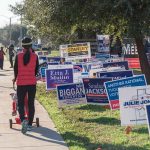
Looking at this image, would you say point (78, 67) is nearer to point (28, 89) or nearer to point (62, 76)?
point (62, 76)

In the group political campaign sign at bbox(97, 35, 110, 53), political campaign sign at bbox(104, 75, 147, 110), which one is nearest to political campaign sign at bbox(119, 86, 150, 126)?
political campaign sign at bbox(104, 75, 147, 110)

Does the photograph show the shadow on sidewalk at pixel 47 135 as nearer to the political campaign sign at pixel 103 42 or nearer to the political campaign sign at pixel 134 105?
the political campaign sign at pixel 134 105

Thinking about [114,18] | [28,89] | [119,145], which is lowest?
[119,145]

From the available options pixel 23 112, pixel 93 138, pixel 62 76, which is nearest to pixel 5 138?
pixel 23 112

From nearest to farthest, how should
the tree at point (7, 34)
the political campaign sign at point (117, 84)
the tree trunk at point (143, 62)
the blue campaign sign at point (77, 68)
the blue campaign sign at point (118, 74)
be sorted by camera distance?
the political campaign sign at point (117, 84)
the blue campaign sign at point (118, 74)
the blue campaign sign at point (77, 68)
the tree trunk at point (143, 62)
the tree at point (7, 34)

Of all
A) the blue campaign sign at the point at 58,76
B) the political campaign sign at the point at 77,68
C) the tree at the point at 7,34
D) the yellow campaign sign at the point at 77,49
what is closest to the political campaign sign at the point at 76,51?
the yellow campaign sign at the point at 77,49

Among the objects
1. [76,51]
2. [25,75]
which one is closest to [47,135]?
[25,75]

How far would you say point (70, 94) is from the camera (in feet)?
39.6

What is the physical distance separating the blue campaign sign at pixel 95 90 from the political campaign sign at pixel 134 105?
113 inches

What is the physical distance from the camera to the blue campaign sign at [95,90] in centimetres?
1179

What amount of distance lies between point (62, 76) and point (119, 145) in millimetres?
7406

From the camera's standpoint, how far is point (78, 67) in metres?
17.3

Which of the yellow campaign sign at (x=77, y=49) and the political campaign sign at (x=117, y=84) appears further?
the yellow campaign sign at (x=77, y=49)

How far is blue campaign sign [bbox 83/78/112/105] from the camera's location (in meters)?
11.8
